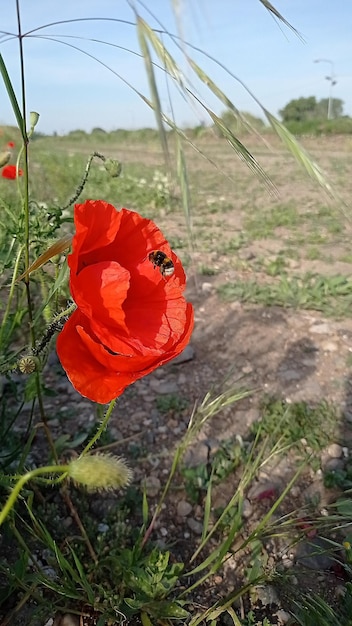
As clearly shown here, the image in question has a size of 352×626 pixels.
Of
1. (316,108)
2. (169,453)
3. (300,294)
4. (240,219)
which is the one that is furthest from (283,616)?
(240,219)

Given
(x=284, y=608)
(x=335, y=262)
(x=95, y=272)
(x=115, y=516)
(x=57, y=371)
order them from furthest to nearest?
1. (x=335, y=262)
2. (x=57, y=371)
3. (x=115, y=516)
4. (x=284, y=608)
5. (x=95, y=272)

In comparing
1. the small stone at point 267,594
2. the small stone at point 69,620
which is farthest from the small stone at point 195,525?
the small stone at point 69,620

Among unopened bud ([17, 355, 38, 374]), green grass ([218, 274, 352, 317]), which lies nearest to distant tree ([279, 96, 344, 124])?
unopened bud ([17, 355, 38, 374])

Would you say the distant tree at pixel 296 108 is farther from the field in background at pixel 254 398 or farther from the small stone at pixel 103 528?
the small stone at pixel 103 528

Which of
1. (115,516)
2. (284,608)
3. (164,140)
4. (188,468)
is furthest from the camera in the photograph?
(188,468)

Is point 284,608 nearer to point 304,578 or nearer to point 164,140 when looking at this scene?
point 304,578

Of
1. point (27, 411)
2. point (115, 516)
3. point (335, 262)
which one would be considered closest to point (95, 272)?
point (115, 516)

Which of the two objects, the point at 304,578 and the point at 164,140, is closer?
the point at 164,140

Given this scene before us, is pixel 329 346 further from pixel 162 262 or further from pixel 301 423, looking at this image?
pixel 162 262
